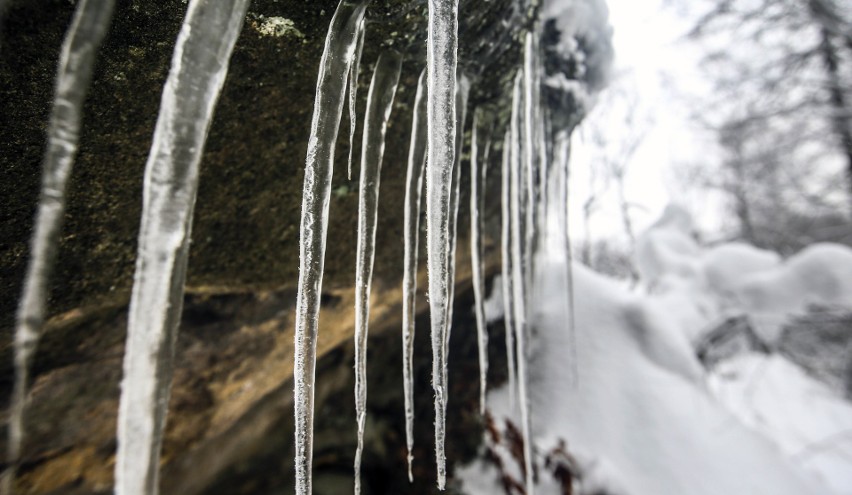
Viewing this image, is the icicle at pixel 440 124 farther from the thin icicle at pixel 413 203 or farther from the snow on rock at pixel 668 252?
the snow on rock at pixel 668 252

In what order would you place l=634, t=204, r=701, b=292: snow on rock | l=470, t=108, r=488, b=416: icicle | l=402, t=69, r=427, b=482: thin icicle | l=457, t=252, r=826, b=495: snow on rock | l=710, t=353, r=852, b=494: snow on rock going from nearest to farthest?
l=402, t=69, r=427, b=482: thin icicle < l=470, t=108, r=488, b=416: icicle < l=457, t=252, r=826, b=495: snow on rock < l=634, t=204, r=701, b=292: snow on rock < l=710, t=353, r=852, b=494: snow on rock

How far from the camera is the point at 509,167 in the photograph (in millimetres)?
1504

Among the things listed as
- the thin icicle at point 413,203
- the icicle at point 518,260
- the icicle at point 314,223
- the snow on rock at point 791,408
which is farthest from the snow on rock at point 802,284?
the icicle at point 314,223

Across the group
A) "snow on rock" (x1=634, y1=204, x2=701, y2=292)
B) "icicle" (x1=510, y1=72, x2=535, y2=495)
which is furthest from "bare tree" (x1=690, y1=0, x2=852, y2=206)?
"icicle" (x1=510, y1=72, x2=535, y2=495)

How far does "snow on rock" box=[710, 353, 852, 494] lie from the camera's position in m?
5.03

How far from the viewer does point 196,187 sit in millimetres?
604

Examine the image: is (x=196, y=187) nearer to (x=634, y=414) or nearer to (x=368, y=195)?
(x=368, y=195)

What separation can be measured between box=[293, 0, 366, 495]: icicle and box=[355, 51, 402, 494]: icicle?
169 mm

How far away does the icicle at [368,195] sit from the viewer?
39.6 inches

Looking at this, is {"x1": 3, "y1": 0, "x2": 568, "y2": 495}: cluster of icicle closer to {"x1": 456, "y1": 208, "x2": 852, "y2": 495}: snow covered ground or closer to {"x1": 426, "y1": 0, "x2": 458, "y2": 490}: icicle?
{"x1": 426, "y1": 0, "x2": 458, "y2": 490}: icicle

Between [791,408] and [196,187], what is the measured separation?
10.9 m

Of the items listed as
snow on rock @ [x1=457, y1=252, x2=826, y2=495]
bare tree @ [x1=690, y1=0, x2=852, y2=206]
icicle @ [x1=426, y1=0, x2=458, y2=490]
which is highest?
bare tree @ [x1=690, y1=0, x2=852, y2=206]

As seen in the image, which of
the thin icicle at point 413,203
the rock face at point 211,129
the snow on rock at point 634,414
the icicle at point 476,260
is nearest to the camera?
the rock face at point 211,129

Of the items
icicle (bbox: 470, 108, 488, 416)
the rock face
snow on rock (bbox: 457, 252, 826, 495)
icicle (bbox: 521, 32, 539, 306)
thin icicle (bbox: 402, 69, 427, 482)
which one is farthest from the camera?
snow on rock (bbox: 457, 252, 826, 495)
